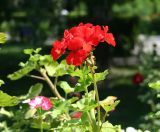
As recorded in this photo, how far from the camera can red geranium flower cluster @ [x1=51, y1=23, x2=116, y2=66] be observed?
78.4 inches

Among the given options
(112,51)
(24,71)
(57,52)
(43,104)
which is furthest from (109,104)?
(112,51)

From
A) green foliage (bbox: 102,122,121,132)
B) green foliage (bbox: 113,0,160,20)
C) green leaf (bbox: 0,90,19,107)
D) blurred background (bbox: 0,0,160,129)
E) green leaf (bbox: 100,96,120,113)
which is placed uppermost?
green foliage (bbox: 113,0,160,20)

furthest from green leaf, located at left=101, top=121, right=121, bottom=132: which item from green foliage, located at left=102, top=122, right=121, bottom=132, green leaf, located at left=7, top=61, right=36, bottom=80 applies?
green leaf, located at left=7, top=61, right=36, bottom=80

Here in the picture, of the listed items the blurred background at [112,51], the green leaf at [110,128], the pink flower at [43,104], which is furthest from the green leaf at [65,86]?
the blurred background at [112,51]

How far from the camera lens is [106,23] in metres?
11.8

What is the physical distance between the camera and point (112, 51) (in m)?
14.3

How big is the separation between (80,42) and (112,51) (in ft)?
40.4

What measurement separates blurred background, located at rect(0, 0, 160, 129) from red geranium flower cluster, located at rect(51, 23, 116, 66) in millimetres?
2725

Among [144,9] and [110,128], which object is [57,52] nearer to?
[110,128]

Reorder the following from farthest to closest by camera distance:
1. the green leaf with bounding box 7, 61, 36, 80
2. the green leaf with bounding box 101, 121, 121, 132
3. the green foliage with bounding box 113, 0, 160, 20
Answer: the green foliage with bounding box 113, 0, 160, 20, the green leaf with bounding box 7, 61, 36, 80, the green leaf with bounding box 101, 121, 121, 132

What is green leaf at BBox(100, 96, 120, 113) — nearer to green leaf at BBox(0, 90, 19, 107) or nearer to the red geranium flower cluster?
the red geranium flower cluster

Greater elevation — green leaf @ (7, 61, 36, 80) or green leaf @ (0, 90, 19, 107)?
green leaf @ (7, 61, 36, 80)

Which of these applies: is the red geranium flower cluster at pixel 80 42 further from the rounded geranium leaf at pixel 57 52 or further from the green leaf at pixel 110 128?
the green leaf at pixel 110 128

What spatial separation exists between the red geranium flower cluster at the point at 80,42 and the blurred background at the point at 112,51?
2725 mm
